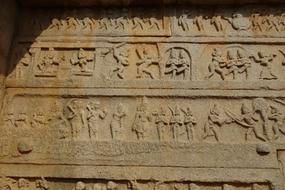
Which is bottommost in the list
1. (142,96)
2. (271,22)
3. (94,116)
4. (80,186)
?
(80,186)

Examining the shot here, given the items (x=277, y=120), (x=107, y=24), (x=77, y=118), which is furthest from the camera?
(x=107, y=24)

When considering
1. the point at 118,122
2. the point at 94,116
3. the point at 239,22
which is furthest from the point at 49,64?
the point at 239,22

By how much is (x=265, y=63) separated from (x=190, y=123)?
1.19m

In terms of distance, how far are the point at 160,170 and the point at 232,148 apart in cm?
83

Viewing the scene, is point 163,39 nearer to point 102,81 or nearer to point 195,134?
point 102,81

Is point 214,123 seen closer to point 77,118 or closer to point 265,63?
point 265,63

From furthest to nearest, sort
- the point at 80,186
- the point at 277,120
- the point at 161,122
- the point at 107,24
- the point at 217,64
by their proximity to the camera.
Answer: the point at 107,24, the point at 217,64, the point at 161,122, the point at 277,120, the point at 80,186

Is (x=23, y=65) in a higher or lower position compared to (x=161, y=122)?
higher

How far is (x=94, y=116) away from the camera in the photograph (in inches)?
197

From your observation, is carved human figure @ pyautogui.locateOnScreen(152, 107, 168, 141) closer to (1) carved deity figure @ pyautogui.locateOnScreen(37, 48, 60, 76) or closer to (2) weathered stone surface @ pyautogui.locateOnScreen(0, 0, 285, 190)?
(2) weathered stone surface @ pyautogui.locateOnScreen(0, 0, 285, 190)

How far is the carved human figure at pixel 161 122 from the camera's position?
4857 millimetres

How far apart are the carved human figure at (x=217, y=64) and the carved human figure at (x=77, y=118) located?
1.55 m

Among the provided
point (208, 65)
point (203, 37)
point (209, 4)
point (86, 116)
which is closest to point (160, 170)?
point (86, 116)

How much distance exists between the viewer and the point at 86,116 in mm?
5012
